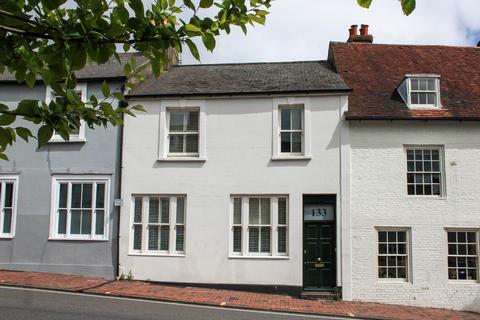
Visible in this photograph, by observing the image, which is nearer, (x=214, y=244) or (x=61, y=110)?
(x=61, y=110)

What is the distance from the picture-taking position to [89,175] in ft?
53.3

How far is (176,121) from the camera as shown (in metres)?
16.4

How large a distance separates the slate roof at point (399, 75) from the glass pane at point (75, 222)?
938 cm

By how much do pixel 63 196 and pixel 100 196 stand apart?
1.31 meters

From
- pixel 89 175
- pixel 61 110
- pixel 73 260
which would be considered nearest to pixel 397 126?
pixel 89 175

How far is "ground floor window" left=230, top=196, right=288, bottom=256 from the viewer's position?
50.1 ft

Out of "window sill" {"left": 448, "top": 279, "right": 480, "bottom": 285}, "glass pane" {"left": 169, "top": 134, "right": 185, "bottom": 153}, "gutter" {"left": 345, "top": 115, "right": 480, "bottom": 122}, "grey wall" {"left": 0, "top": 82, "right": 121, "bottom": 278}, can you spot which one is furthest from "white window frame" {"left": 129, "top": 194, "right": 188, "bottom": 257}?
"window sill" {"left": 448, "top": 279, "right": 480, "bottom": 285}

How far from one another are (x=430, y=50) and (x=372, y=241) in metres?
9.13


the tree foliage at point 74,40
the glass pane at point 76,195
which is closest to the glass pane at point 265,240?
the glass pane at point 76,195

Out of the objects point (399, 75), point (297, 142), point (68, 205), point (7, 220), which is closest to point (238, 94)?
point (297, 142)

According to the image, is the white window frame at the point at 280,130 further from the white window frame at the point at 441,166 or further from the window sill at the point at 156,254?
the window sill at the point at 156,254

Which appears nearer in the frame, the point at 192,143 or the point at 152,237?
the point at 152,237

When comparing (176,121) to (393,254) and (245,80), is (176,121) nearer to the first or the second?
(245,80)

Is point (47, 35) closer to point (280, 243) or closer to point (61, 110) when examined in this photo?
point (61, 110)
